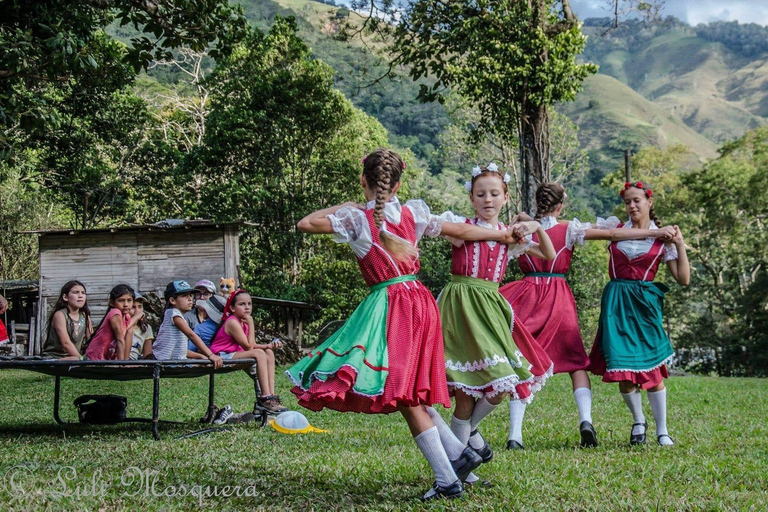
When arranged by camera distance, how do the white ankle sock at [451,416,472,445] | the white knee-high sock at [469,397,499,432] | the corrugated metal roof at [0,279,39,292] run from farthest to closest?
the corrugated metal roof at [0,279,39,292]
the white knee-high sock at [469,397,499,432]
the white ankle sock at [451,416,472,445]

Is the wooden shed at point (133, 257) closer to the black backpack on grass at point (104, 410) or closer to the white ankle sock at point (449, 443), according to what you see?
the black backpack on grass at point (104, 410)

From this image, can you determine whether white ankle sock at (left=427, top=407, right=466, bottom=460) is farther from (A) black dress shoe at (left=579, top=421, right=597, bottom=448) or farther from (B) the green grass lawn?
(A) black dress shoe at (left=579, top=421, right=597, bottom=448)

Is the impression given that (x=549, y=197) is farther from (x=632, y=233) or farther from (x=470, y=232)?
(x=470, y=232)

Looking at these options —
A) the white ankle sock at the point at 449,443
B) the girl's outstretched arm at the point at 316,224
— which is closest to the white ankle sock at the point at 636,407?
the white ankle sock at the point at 449,443

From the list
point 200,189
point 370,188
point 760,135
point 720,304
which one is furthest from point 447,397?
point 760,135

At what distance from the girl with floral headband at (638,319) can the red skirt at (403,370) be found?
2502mm

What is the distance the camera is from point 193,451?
5.83 metres

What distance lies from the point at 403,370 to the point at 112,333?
4.87 metres

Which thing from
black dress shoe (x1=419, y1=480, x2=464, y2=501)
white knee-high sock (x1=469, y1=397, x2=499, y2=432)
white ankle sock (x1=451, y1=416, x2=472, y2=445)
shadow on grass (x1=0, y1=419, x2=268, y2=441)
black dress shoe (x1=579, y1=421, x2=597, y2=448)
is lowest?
shadow on grass (x1=0, y1=419, x2=268, y2=441)

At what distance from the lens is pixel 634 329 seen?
253 inches

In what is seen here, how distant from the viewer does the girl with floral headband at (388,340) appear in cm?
402

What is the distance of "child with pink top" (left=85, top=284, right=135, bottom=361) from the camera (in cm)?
795

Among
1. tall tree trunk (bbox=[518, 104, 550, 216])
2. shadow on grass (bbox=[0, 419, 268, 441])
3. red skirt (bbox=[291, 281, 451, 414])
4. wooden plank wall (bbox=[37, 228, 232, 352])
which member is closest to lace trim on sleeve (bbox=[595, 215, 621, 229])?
red skirt (bbox=[291, 281, 451, 414])

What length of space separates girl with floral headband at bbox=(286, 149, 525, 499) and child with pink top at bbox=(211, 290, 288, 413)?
4.05 meters
